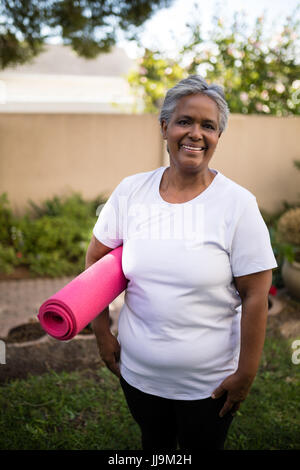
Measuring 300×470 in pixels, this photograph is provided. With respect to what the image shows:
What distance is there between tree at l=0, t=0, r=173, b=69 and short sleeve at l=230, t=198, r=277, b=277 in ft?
21.2

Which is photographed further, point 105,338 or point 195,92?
point 105,338

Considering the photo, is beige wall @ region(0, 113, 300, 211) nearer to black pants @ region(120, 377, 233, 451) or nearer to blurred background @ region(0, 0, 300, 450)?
blurred background @ region(0, 0, 300, 450)

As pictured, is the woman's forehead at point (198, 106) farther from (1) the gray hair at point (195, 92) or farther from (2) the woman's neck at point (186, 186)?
(2) the woman's neck at point (186, 186)

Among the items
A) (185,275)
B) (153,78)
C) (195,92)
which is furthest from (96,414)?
(153,78)

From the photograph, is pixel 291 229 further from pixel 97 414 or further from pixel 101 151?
pixel 101 151

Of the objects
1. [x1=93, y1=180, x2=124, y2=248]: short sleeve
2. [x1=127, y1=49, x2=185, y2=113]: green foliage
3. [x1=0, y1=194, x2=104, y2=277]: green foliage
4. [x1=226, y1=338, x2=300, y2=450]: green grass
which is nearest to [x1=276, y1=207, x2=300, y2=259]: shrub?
[x1=226, y1=338, x2=300, y2=450]: green grass

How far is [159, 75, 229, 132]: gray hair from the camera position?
5.16 ft

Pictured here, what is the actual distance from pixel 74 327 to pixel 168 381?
0.47 metres

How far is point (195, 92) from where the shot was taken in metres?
1.58

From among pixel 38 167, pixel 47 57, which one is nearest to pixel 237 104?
pixel 38 167

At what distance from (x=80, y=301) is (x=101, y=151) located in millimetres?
6465

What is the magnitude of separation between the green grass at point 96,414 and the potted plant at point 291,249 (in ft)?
5.30

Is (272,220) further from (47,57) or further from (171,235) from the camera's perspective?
(47,57)

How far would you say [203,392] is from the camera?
1.66 metres
